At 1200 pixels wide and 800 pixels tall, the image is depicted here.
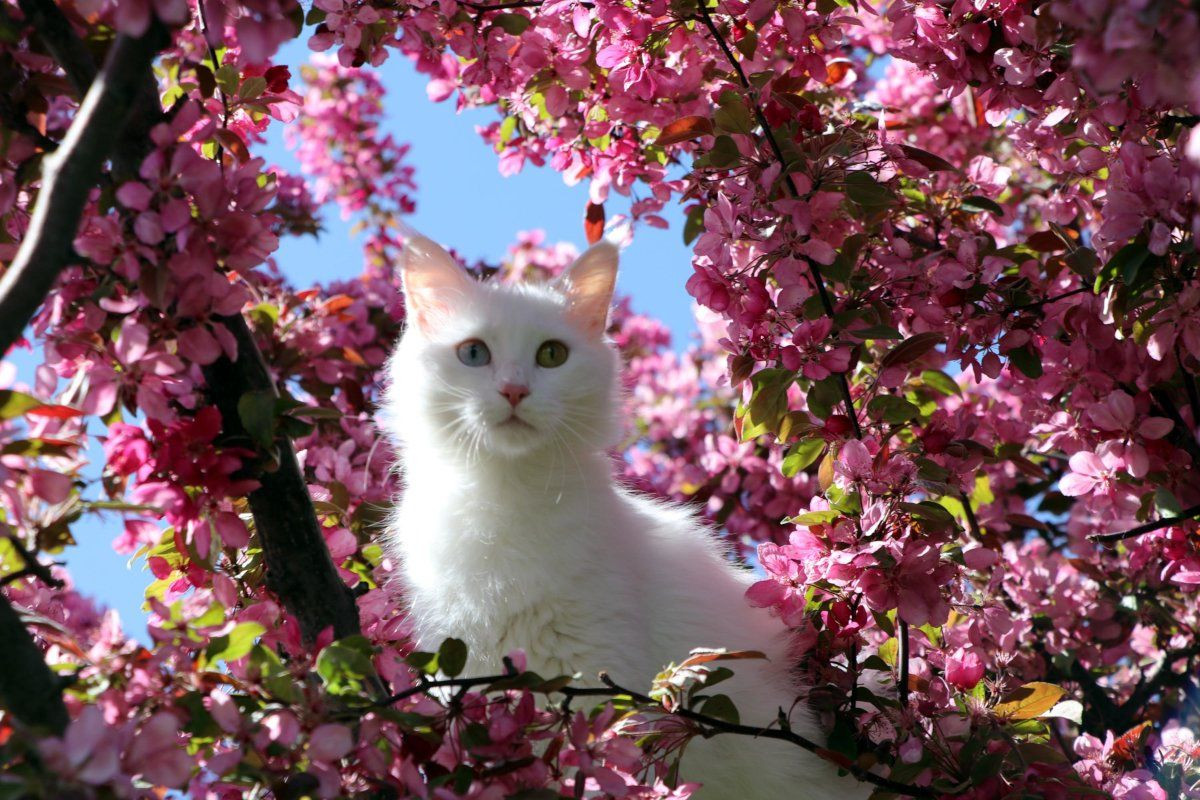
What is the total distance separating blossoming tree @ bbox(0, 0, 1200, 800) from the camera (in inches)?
60.7

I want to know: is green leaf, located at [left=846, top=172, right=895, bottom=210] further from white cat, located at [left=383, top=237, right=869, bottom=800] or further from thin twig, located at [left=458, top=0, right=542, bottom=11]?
thin twig, located at [left=458, top=0, right=542, bottom=11]

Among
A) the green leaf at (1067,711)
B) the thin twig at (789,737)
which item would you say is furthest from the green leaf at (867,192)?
the green leaf at (1067,711)

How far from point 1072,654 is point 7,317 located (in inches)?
125

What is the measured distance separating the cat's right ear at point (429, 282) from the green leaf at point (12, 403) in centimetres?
162

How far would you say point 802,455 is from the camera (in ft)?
7.98

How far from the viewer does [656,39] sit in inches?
106

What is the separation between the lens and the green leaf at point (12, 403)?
146cm

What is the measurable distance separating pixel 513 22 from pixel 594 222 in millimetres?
735

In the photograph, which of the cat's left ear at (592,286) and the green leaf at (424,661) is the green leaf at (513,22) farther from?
the green leaf at (424,661)

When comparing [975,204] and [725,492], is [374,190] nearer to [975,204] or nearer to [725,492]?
[725,492]

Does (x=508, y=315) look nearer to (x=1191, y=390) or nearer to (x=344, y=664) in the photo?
(x=344, y=664)

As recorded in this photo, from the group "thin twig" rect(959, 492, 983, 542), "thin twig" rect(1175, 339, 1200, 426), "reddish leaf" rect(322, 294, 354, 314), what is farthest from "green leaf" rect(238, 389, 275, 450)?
"thin twig" rect(1175, 339, 1200, 426)

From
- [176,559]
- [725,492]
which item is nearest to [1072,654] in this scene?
[725,492]

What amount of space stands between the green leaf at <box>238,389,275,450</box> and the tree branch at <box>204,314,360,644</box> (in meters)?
0.14
